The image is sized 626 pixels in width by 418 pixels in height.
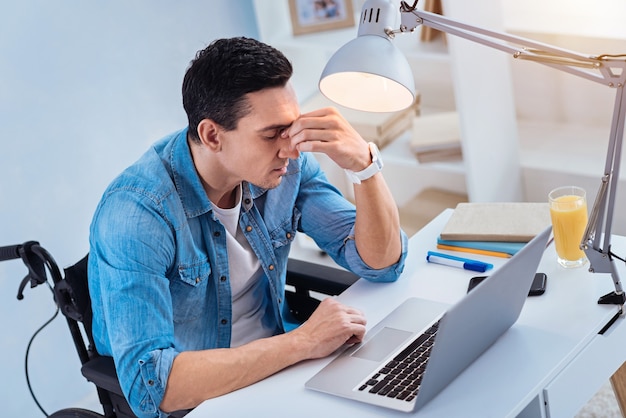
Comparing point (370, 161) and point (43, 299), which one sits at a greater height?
point (370, 161)

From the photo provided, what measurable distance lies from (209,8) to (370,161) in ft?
5.13

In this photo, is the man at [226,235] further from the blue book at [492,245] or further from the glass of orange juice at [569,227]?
the glass of orange juice at [569,227]

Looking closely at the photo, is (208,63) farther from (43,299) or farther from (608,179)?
(43,299)

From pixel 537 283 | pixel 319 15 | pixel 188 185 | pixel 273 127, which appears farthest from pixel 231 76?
pixel 319 15

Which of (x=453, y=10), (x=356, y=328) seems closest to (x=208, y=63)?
(x=356, y=328)

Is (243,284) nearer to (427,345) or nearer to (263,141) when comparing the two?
(263,141)

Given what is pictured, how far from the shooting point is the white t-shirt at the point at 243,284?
2.00 metres

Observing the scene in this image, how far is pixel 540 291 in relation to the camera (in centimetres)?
179

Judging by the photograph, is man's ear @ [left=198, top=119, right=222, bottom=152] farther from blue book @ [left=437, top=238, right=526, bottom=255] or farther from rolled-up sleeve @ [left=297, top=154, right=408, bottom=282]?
blue book @ [left=437, top=238, right=526, bottom=255]

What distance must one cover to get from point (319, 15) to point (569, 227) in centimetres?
162

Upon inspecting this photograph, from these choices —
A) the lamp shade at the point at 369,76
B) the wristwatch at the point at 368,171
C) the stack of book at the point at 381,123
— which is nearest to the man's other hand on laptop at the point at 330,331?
the wristwatch at the point at 368,171

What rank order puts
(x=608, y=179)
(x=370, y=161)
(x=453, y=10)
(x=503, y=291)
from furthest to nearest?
(x=453, y=10) → (x=370, y=161) → (x=608, y=179) → (x=503, y=291)

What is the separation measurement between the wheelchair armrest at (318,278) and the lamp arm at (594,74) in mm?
528

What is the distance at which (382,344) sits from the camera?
5.67 ft
